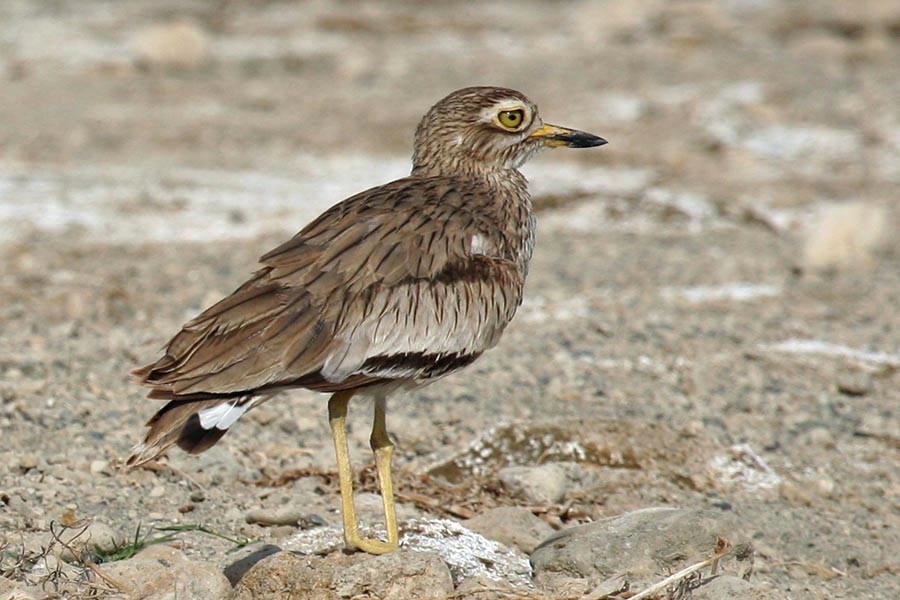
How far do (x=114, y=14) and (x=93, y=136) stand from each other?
266 inches

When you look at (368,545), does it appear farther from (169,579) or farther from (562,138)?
(562,138)

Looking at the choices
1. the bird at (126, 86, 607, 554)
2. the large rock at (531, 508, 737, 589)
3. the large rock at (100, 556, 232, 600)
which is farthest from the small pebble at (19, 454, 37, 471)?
the large rock at (531, 508, 737, 589)

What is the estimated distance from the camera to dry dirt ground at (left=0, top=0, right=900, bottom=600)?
17.5 feet

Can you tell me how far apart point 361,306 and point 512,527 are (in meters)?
1.01

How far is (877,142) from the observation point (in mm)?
12734

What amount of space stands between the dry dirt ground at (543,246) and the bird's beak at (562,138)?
1.13 meters

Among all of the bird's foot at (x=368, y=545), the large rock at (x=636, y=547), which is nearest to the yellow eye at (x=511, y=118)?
the large rock at (x=636, y=547)

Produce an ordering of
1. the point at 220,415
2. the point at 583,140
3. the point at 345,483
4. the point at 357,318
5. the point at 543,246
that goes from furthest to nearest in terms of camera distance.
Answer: the point at 543,246 → the point at 583,140 → the point at 345,483 → the point at 357,318 → the point at 220,415

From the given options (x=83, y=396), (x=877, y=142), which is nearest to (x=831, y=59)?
(x=877, y=142)

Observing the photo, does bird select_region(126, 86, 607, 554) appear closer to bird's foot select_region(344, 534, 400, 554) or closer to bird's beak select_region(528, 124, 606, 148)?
bird's foot select_region(344, 534, 400, 554)

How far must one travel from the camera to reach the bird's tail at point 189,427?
399 centimetres

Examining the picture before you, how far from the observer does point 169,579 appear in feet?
13.6

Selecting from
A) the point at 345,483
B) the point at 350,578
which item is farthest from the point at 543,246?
the point at 350,578

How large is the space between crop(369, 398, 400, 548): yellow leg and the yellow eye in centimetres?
123
